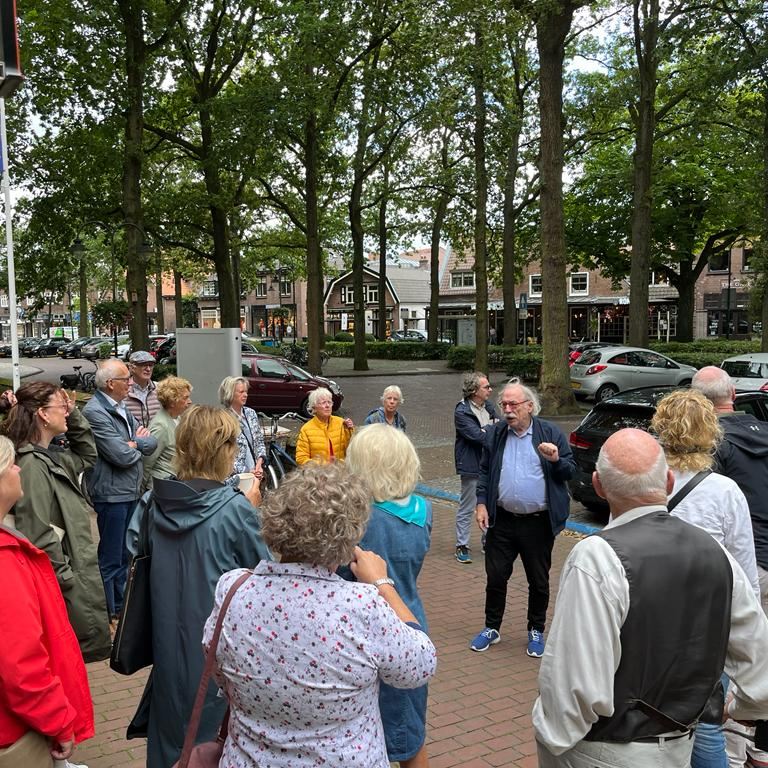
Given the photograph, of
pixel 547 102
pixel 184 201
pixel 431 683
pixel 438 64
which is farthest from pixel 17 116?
pixel 431 683

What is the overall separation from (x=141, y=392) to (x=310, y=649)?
4.74 m

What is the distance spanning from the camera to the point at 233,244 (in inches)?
1150

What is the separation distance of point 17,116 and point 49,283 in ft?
17.2

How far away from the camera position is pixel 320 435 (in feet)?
20.2

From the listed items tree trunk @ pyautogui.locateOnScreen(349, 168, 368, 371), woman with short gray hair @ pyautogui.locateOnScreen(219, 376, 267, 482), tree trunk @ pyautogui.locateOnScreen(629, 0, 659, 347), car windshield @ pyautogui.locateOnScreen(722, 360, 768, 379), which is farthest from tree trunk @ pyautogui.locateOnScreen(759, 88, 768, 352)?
woman with short gray hair @ pyautogui.locateOnScreen(219, 376, 267, 482)

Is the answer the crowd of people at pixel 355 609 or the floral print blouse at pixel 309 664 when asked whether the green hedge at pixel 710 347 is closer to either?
the crowd of people at pixel 355 609

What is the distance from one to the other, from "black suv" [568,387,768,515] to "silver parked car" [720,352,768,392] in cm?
846

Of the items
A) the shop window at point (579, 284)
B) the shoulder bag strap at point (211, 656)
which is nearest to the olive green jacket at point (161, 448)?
the shoulder bag strap at point (211, 656)

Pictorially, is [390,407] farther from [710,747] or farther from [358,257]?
[358,257]

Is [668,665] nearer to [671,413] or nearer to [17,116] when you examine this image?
[671,413]

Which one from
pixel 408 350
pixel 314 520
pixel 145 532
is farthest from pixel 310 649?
pixel 408 350

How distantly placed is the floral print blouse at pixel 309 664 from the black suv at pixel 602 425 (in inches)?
237

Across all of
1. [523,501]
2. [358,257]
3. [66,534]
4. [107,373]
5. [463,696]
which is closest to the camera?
[66,534]

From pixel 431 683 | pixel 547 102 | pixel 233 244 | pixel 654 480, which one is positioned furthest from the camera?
pixel 233 244
